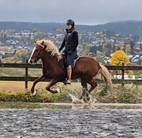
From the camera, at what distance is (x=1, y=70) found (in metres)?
32.7

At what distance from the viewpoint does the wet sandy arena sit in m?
10.7

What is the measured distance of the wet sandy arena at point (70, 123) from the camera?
1070cm

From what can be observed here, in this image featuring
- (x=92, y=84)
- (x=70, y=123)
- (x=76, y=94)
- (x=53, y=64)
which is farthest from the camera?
(x=76, y=94)

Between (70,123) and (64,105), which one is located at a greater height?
(70,123)

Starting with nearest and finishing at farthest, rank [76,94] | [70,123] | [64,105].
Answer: [70,123], [64,105], [76,94]

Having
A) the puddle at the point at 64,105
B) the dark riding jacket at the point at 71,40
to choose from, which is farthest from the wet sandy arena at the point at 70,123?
the dark riding jacket at the point at 71,40

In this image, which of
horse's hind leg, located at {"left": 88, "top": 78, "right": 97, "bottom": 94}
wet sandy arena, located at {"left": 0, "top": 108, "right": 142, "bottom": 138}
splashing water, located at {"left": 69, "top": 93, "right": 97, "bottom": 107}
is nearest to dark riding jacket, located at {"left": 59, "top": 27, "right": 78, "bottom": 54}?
horse's hind leg, located at {"left": 88, "top": 78, "right": 97, "bottom": 94}

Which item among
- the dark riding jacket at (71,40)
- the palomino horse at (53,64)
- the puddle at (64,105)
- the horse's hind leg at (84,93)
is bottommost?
the puddle at (64,105)

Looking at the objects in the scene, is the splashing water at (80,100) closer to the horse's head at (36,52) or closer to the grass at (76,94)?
the grass at (76,94)

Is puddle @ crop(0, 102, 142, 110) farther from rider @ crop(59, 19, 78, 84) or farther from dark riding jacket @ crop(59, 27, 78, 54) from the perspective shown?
dark riding jacket @ crop(59, 27, 78, 54)

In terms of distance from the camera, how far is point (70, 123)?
12438 millimetres

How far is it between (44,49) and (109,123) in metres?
5.64

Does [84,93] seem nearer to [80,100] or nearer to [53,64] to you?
[80,100]

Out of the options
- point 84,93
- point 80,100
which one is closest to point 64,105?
point 80,100
